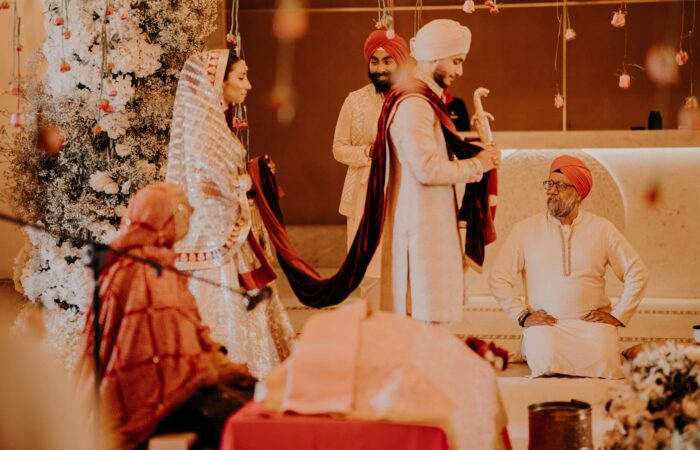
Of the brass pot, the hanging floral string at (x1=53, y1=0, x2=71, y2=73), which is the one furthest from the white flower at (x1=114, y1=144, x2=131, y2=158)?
the brass pot

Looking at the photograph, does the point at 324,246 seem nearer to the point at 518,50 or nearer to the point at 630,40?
the point at 518,50

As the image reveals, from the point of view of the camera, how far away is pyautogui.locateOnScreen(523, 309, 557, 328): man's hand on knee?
6.07 metres

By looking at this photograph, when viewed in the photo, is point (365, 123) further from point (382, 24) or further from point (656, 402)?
point (656, 402)

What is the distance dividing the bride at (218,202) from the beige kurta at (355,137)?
103 centimetres

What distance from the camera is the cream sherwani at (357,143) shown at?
657 centimetres

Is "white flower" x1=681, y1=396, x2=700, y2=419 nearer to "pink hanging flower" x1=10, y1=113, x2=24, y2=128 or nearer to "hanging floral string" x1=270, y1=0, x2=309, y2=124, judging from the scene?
"pink hanging flower" x1=10, y1=113, x2=24, y2=128

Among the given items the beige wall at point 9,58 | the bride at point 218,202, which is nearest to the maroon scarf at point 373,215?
the bride at point 218,202

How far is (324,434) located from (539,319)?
276cm

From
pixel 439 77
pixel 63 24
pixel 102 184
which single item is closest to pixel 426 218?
pixel 439 77

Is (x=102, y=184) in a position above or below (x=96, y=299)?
above

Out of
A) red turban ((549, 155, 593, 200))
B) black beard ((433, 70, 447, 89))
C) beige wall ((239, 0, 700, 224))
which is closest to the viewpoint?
black beard ((433, 70, 447, 89))

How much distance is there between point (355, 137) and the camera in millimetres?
6703

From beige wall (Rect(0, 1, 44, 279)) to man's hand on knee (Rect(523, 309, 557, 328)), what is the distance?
392 cm

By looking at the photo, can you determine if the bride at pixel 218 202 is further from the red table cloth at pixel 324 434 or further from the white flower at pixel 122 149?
the red table cloth at pixel 324 434
